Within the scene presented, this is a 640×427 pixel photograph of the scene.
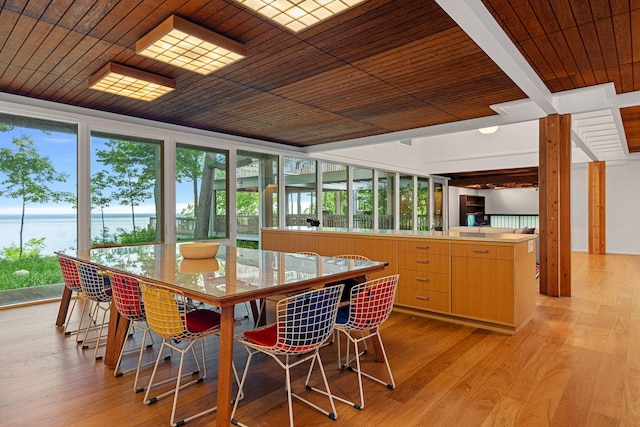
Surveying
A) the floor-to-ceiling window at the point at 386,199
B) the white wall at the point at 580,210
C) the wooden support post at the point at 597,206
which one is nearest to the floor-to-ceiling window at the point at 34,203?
the floor-to-ceiling window at the point at 386,199

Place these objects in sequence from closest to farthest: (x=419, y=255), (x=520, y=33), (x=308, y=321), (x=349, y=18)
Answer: (x=308, y=321) → (x=349, y=18) → (x=520, y=33) → (x=419, y=255)

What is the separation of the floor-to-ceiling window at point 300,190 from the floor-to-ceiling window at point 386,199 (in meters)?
2.37

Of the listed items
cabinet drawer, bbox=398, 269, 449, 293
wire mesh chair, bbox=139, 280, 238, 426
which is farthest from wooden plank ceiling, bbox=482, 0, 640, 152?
wire mesh chair, bbox=139, 280, 238, 426

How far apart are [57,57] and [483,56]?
12.5 feet

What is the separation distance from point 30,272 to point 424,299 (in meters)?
4.73

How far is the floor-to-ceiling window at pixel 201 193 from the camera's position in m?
5.93

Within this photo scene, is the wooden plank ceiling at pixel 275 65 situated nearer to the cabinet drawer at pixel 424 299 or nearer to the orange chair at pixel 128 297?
the orange chair at pixel 128 297

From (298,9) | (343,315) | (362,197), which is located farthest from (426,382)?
(362,197)

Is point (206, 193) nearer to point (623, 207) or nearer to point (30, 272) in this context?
point (30, 272)

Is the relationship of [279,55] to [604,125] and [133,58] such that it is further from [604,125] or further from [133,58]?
[604,125]

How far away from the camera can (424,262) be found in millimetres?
3992

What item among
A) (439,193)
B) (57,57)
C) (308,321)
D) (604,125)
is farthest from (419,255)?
(439,193)

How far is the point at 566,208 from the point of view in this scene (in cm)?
496

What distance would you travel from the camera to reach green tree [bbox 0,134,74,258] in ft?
14.5
